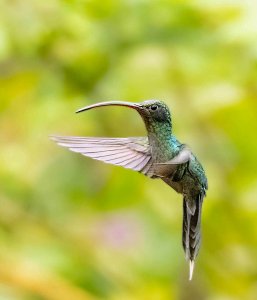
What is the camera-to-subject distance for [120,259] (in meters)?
2.21

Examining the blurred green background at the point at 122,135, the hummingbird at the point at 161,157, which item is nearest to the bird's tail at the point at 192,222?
the hummingbird at the point at 161,157

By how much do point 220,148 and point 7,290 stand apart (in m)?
0.60

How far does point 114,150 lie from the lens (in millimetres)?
635

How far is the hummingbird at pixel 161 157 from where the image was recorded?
0.60 meters

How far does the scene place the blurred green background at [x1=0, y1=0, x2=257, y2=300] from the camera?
1.79 metres

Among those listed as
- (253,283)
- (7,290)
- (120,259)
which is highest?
(120,259)

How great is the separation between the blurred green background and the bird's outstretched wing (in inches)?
36.3

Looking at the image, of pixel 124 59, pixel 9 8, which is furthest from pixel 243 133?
pixel 9 8

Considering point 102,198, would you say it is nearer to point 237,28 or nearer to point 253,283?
point 253,283

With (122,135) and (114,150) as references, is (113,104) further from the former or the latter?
(122,135)

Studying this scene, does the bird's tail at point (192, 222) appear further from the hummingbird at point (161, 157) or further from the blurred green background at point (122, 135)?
the blurred green background at point (122, 135)

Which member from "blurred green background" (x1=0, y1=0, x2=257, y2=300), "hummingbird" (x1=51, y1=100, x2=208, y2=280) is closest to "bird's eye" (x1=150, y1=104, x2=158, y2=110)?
"hummingbird" (x1=51, y1=100, x2=208, y2=280)

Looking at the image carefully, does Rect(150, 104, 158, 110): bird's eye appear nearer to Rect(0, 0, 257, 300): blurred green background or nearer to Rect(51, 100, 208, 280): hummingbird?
Rect(51, 100, 208, 280): hummingbird

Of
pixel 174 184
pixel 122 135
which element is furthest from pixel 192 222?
pixel 122 135
